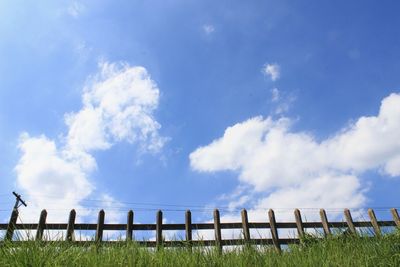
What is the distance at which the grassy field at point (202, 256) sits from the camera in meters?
4.15

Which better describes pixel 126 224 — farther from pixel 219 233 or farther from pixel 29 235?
pixel 29 235

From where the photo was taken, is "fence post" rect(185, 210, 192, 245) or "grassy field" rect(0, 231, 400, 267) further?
"fence post" rect(185, 210, 192, 245)

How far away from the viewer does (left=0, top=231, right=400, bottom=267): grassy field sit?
4152 mm

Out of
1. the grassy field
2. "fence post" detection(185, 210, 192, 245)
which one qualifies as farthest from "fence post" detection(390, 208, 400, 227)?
the grassy field

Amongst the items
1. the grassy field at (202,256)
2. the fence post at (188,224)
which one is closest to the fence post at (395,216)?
the fence post at (188,224)

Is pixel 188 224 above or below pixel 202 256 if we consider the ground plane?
Answer: above

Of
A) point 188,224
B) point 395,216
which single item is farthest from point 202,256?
point 395,216

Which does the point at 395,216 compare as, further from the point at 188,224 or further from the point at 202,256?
the point at 202,256

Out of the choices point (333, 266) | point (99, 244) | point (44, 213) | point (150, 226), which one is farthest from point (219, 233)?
point (333, 266)

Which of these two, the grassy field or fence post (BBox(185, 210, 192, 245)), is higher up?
fence post (BBox(185, 210, 192, 245))

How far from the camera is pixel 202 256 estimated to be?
4703 millimetres

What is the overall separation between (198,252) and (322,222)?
28.2 feet

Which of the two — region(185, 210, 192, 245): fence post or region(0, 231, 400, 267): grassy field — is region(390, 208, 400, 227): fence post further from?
region(0, 231, 400, 267): grassy field

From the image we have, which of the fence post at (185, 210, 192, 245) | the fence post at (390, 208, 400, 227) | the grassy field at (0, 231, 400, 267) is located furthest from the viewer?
the fence post at (390, 208, 400, 227)
